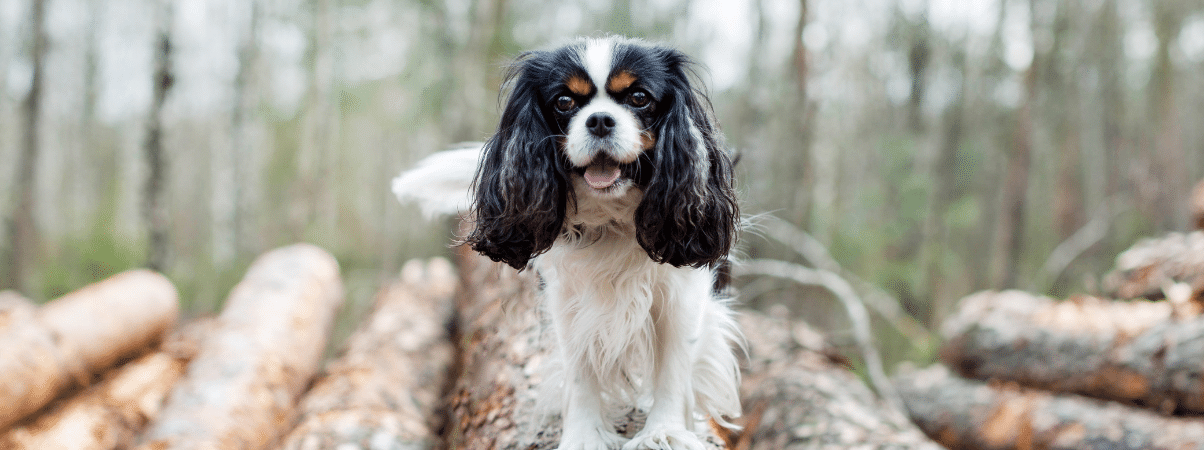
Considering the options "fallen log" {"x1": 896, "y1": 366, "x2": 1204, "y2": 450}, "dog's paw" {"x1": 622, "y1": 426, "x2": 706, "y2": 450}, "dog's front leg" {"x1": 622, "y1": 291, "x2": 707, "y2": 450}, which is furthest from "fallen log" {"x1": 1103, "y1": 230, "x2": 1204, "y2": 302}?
"dog's paw" {"x1": 622, "y1": 426, "x2": 706, "y2": 450}

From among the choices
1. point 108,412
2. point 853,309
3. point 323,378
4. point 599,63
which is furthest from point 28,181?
point 853,309

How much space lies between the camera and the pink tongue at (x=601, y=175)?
6.95ft

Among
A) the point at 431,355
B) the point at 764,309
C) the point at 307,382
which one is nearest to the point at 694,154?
the point at 431,355

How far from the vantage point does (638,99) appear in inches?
86.3

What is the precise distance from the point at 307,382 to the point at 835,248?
1089 centimetres

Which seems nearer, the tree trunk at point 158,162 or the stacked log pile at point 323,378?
the stacked log pile at point 323,378

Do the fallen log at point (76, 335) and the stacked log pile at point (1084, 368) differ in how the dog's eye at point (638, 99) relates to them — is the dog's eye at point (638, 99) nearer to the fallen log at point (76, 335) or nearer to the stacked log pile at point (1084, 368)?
the stacked log pile at point (1084, 368)

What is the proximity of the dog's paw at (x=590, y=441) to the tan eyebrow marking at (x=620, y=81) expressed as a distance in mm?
1308

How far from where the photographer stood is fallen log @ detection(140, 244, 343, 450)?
342cm

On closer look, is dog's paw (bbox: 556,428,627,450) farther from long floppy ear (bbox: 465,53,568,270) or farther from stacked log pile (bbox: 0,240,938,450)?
long floppy ear (bbox: 465,53,568,270)

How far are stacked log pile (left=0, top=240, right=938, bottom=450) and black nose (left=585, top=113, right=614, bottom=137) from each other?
118 centimetres

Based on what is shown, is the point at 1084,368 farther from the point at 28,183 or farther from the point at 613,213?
the point at 28,183

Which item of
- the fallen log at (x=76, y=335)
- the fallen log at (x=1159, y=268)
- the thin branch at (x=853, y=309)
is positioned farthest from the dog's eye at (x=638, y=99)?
the fallen log at (x=1159, y=268)

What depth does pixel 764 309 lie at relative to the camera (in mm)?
7012
